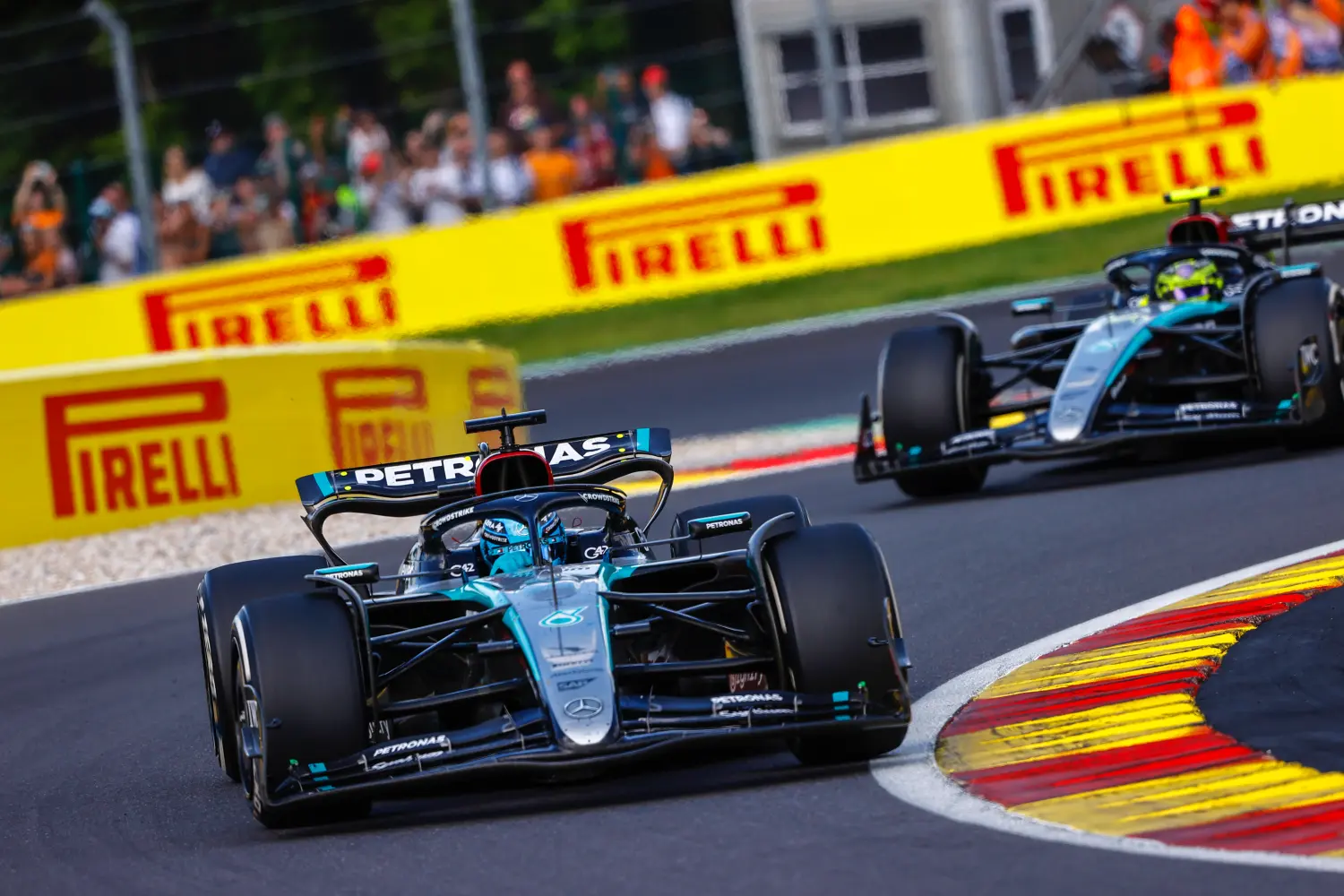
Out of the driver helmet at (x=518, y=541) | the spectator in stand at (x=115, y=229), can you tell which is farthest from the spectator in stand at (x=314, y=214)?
the driver helmet at (x=518, y=541)

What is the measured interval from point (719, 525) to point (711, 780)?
2.89 ft

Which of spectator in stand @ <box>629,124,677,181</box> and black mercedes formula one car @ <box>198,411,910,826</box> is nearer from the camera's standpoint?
black mercedes formula one car @ <box>198,411,910,826</box>

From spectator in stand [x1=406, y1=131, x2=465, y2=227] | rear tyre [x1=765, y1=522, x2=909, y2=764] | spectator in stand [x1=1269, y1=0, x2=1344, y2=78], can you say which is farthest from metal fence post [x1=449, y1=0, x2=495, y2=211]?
rear tyre [x1=765, y1=522, x2=909, y2=764]

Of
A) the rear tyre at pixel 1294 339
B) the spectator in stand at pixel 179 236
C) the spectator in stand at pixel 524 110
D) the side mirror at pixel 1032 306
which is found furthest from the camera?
the spectator in stand at pixel 179 236

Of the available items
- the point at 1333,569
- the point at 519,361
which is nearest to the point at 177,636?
the point at 1333,569

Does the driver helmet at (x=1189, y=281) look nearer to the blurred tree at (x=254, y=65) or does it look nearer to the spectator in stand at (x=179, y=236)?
the blurred tree at (x=254, y=65)

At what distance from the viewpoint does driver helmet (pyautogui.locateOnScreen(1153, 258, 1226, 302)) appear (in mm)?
12938

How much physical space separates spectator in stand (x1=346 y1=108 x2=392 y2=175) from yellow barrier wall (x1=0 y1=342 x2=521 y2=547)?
20.6ft

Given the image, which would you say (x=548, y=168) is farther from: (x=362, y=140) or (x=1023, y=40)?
(x=1023, y=40)

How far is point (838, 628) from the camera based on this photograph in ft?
21.4

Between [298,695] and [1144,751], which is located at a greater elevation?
[298,695]

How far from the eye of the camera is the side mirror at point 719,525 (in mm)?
7125

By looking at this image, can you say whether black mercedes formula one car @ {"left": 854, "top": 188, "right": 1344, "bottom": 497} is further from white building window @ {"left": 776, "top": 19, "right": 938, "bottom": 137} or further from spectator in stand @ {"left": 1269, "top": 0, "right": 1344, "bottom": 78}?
white building window @ {"left": 776, "top": 19, "right": 938, "bottom": 137}

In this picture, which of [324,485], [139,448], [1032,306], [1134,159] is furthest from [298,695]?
[1134,159]
